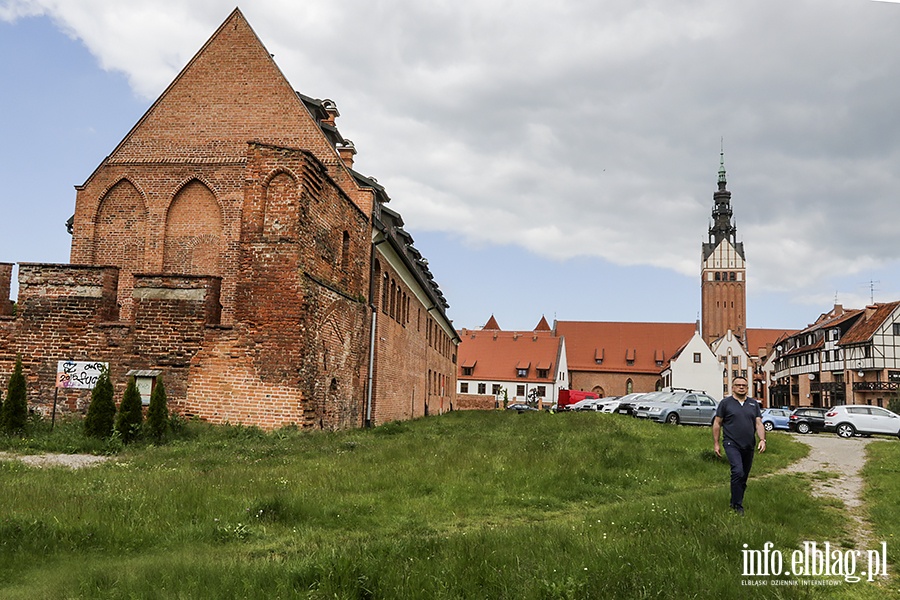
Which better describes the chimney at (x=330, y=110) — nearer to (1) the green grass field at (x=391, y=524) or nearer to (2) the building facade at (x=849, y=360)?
(1) the green grass field at (x=391, y=524)

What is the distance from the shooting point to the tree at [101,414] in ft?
40.5

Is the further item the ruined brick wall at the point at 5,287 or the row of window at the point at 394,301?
the row of window at the point at 394,301

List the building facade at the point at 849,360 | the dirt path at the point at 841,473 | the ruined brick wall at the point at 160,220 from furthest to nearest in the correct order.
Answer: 1. the building facade at the point at 849,360
2. the ruined brick wall at the point at 160,220
3. the dirt path at the point at 841,473

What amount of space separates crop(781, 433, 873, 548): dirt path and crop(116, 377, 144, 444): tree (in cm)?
1123

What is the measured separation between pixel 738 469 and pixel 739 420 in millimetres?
565

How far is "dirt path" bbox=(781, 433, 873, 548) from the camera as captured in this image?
26.6 feet

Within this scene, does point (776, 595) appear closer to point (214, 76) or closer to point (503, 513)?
point (503, 513)

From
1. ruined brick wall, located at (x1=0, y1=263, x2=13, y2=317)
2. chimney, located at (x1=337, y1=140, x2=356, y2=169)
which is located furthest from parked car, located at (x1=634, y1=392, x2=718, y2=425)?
ruined brick wall, located at (x1=0, y1=263, x2=13, y2=317)

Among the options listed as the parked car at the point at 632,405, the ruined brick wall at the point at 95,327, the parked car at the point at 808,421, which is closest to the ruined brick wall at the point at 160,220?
the ruined brick wall at the point at 95,327

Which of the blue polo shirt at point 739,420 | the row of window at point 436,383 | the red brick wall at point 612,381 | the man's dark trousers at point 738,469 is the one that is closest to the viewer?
the man's dark trousers at point 738,469

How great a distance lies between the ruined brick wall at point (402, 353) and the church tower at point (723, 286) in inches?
2726

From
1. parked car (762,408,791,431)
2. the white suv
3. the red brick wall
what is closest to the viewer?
the white suv

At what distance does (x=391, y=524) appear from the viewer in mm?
7117

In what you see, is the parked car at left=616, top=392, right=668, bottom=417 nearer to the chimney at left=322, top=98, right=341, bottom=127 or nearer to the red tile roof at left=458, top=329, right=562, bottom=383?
the chimney at left=322, top=98, right=341, bottom=127
